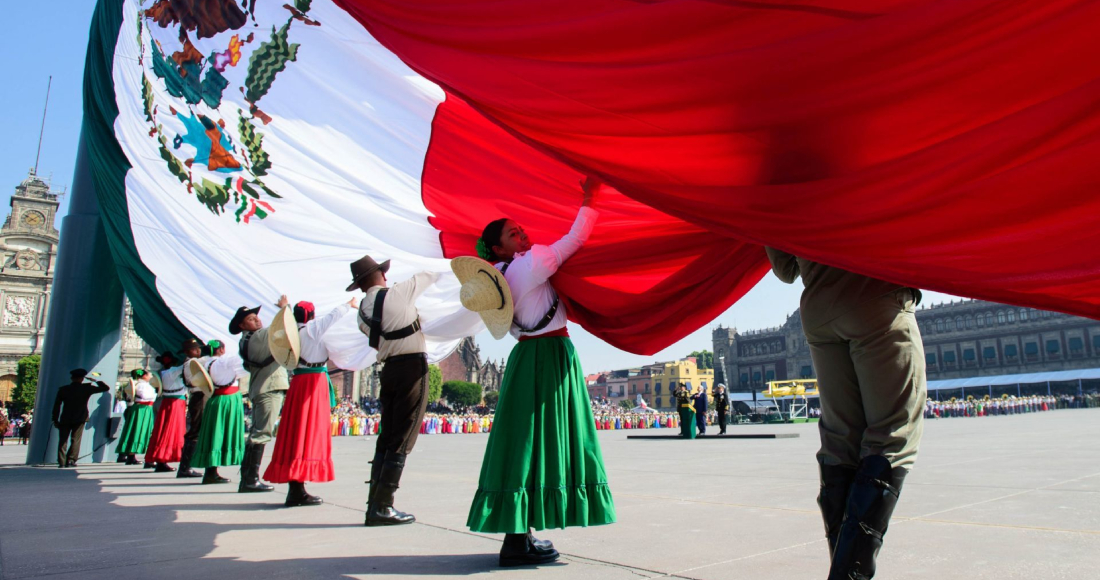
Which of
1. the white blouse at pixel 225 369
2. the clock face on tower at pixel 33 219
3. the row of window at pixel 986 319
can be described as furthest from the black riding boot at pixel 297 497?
the clock face on tower at pixel 33 219

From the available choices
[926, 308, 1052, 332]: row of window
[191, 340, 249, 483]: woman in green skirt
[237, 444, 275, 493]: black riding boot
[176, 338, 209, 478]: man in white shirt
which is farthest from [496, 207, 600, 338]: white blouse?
[926, 308, 1052, 332]: row of window

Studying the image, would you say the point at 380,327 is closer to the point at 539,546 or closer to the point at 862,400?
the point at 539,546

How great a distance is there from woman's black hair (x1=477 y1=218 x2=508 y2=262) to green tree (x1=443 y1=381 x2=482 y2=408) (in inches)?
2733

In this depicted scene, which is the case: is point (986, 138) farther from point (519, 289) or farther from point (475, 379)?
point (475, 379)

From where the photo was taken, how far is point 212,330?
6617mm

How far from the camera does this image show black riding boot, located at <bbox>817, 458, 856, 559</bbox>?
6.51 feet

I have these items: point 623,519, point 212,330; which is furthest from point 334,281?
point 623,519

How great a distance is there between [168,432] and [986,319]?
7624 centimetres

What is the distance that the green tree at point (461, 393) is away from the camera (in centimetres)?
7206

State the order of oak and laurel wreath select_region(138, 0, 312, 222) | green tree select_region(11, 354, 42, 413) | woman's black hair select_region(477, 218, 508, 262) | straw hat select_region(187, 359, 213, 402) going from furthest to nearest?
1. green tree select_region(11, 354, 42, 413)
2. straw hat select_region(187, 359, 213, 402)
3. oak and laurel wreath select_region(138, 0, 312, 222)
4. woman's black hair select_region(477, 218, 508, 262)

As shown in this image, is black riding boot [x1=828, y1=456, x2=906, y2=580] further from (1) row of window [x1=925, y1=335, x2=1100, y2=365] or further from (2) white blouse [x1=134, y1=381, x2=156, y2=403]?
(1) row of window [x1=925, y1=335, x2=1100, y2=365]

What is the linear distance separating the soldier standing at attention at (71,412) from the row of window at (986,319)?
74490mm

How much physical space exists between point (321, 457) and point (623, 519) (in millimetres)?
2383

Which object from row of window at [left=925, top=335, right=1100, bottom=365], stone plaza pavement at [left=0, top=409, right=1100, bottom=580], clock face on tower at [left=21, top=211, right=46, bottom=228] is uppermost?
clock face on tower at [left=21, top=211, right=46, bottom=228]
